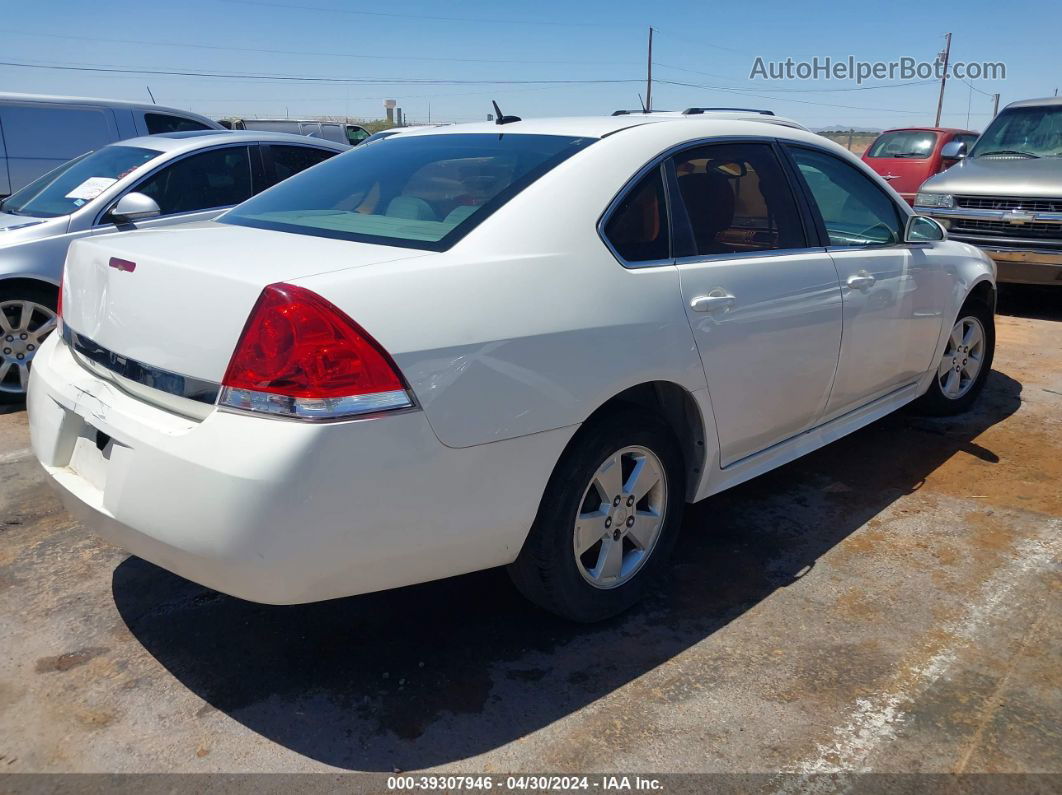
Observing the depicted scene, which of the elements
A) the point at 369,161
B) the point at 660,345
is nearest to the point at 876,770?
the point at 660,345

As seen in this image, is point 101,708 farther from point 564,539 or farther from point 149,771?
point 564,539

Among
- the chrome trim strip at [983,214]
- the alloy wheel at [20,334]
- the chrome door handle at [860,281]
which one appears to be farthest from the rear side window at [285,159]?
the chrome trim strip at [983,214]

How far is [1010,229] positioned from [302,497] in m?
7.83

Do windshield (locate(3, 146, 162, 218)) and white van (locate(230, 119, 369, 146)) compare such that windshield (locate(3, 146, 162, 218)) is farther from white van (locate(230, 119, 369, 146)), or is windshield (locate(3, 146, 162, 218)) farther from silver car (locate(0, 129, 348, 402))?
white van (locate(230, 119, 369, 146))

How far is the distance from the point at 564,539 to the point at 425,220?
110 cm

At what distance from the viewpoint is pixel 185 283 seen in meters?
2.40

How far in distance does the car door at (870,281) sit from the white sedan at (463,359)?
0.04 m

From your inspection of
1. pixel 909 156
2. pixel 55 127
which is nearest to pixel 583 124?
pixel 55 127

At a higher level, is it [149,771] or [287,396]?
[287,396]

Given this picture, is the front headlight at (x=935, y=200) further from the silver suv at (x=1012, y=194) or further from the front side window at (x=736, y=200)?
the front side window at (x=736, y=200)

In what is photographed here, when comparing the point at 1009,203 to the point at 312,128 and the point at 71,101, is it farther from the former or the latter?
the point at 312,128

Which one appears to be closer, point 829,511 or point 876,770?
point 876,770

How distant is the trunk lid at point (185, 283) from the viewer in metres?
2.28

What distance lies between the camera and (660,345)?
2.83 m
